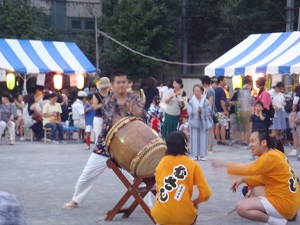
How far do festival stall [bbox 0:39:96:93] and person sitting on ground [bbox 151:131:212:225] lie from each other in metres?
15.6

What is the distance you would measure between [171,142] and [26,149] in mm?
10885

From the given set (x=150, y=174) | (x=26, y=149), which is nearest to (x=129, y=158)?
(x=150, y=174)

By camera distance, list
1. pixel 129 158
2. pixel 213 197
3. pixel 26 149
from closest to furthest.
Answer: pixel 129 158 < pixel 213 197 < pixel 26 149

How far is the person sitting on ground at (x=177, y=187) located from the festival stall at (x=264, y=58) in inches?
434

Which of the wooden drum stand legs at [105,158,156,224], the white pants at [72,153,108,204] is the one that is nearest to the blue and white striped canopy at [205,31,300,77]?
the white pants at [72,153,108,204]

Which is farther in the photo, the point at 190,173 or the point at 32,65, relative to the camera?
the point at 32,65

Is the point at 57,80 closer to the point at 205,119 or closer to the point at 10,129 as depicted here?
the point at 10,129

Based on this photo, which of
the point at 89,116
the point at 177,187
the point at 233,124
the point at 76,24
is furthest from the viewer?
the point at 76,24

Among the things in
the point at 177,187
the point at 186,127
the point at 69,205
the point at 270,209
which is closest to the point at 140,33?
the point at 186,127

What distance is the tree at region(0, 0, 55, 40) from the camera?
100 ft

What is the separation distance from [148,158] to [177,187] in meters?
0.88

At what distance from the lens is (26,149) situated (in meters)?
16.8

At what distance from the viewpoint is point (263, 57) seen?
18.9 m

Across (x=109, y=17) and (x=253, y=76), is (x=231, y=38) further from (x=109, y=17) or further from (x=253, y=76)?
(x=253, y=76)
